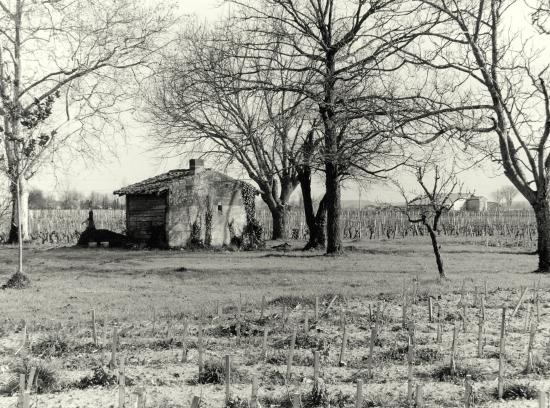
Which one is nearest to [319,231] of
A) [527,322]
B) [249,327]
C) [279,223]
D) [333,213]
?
[333,213]

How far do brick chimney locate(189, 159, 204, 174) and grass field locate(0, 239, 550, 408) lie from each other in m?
11.7

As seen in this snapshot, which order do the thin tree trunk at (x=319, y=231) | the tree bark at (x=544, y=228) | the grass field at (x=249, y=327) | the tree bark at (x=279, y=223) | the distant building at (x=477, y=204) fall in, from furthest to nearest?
1. the distant building at (x=477, y=204)
2. the tree bark at (x=279, y=223)
3. the thin tree trunk at (x=319, y=231)
4. the tree bark at (x=544, y=228)
5. the grass field at (x=249, y=327)

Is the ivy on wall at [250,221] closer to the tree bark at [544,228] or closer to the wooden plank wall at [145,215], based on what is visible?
the wooden plank wall at [145,215]

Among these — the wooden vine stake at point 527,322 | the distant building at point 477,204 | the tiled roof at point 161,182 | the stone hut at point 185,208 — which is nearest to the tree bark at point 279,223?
the stone hut at point 185,208

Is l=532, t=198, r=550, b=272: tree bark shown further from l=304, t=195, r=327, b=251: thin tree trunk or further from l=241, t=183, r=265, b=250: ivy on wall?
l=241, t=183, r=265, b=250: ivy on wall

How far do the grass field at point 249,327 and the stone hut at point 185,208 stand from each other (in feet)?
30.6

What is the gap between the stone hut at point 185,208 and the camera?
3041 centimetres

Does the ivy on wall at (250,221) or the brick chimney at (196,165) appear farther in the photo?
the ivy on wall at (250,221)

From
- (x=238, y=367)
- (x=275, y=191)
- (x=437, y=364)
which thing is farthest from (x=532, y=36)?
(x=275, y=191)

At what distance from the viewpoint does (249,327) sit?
9.59 metres

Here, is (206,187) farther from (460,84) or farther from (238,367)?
(238,367)

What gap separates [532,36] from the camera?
62.8ft

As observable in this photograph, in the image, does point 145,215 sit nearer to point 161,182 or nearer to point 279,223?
point 161,182

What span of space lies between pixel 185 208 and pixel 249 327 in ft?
71.6
